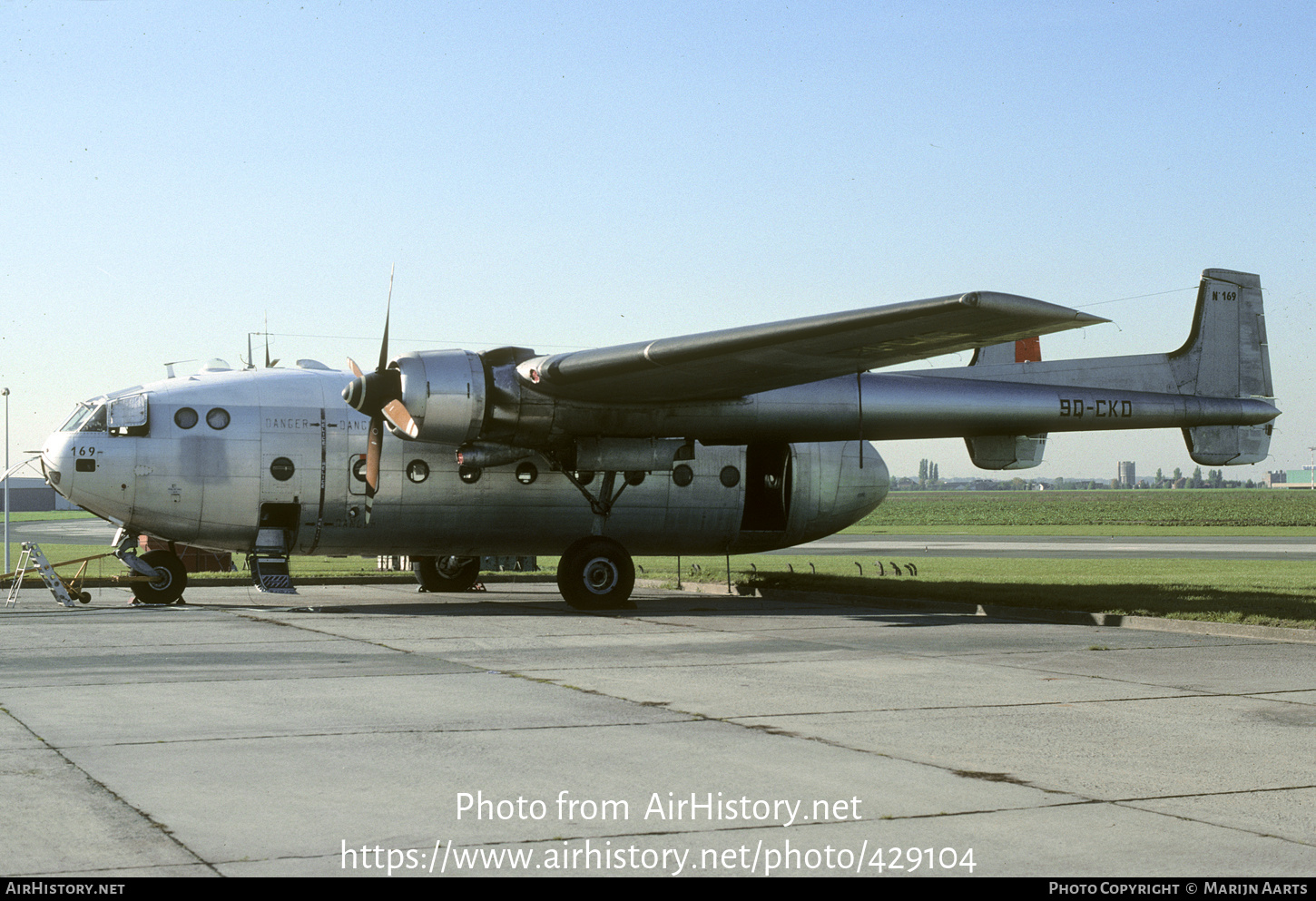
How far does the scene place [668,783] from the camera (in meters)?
7.35

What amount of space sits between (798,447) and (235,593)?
39.1 feet

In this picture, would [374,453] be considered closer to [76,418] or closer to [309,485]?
[309,485]

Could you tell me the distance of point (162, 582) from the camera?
21.6 meters

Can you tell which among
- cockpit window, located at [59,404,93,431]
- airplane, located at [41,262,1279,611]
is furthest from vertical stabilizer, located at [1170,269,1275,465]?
cockpit window, located at [59,404,93,431]

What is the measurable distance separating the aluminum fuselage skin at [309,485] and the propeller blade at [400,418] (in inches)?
41.8

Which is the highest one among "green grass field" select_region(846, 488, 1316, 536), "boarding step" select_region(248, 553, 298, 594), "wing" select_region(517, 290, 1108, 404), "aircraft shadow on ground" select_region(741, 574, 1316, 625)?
"wing" select_region(517, 290, 1108, 404)

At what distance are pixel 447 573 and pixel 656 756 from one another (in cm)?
1835

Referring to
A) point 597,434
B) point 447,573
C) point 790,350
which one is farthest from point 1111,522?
point 790,350

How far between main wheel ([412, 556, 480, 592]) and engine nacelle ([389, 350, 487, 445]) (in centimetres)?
728

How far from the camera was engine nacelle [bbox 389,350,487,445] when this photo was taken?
1870 cm

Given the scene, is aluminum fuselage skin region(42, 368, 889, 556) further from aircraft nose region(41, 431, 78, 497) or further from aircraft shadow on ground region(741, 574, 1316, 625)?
aircraft shadow on ground region(741, 574, 1316, 625)
